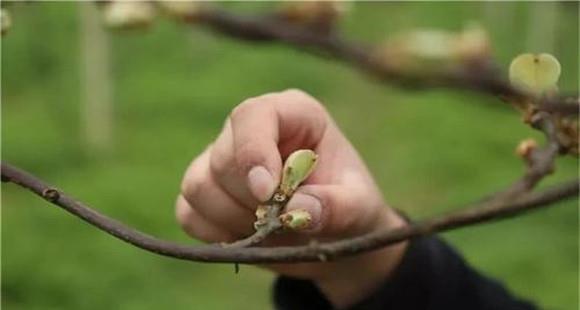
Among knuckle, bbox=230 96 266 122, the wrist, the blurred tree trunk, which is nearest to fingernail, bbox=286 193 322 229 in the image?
knuckle, bbox=230 96 266 122

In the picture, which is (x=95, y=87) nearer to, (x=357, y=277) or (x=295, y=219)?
(x=357, y=277)

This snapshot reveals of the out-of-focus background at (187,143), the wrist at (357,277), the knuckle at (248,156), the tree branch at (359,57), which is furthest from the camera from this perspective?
the out-of-focus background at (187,143)

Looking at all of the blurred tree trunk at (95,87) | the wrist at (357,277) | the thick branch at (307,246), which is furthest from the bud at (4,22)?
the blurred tree trunk at (95,87)

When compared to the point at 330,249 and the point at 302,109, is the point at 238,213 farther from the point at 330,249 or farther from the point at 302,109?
the point at 330,249

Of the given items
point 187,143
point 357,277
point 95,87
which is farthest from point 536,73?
point 95,87

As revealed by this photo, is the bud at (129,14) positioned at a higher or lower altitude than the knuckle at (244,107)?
higher

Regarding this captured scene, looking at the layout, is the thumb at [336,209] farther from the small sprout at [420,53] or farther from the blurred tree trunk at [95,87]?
the blurred tree trunk at [95,87]

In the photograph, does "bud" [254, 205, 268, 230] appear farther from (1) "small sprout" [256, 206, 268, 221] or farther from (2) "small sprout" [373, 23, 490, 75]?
(2) "small sprout" [373, 23, 490, 75]

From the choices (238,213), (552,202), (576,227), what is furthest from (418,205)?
(552,202)
